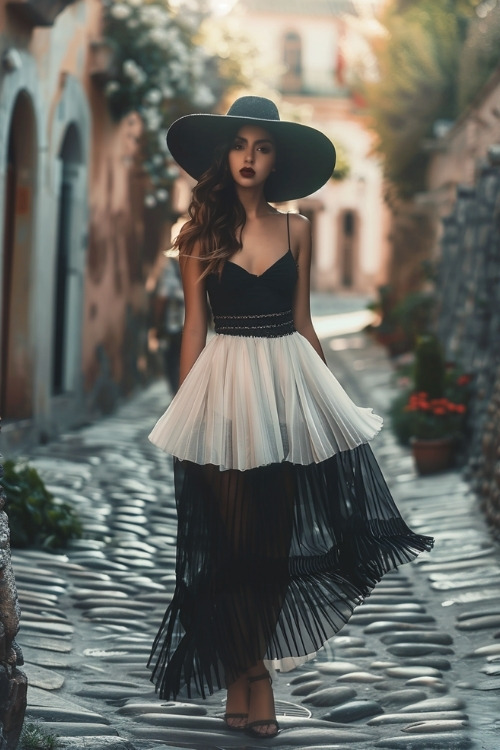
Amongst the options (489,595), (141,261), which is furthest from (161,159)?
(489,595)

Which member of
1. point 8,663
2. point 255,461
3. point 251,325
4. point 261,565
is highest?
point 251,325

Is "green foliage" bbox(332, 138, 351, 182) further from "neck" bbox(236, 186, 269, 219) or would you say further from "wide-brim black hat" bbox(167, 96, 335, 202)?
"neck" bbox(236, 186, 269, 219)

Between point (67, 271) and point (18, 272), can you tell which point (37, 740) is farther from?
point (67, 271)

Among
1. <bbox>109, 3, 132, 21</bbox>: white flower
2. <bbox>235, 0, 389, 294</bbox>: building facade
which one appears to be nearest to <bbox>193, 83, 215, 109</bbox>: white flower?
<bbox>109, 3, 132, 21</bbox>: white flower

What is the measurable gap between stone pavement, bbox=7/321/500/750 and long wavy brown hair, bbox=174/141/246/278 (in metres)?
1.50

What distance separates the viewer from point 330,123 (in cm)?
4359

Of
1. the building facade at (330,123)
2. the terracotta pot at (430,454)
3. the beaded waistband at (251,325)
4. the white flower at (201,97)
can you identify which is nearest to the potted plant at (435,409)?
the terracotta pot at (430,454)

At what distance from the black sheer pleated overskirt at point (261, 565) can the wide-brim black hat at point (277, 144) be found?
3.29 ft

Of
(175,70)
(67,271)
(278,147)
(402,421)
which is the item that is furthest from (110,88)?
(278,147)

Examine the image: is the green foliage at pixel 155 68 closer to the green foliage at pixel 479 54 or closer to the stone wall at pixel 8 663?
the green foliage at pixel 479 54

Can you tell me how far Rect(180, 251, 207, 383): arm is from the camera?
4098 millimetres

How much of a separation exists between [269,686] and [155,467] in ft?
18.4

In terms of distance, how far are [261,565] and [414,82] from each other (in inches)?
588

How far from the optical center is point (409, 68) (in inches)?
704
